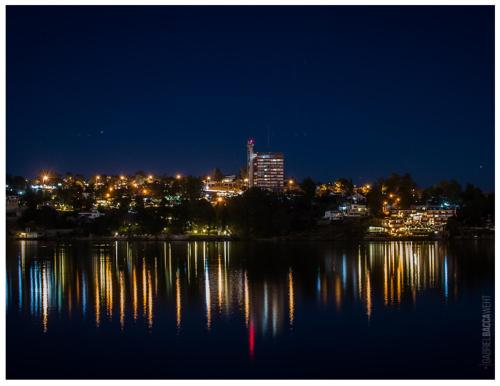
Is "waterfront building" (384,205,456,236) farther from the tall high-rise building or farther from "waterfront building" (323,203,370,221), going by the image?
the tall high-rise building

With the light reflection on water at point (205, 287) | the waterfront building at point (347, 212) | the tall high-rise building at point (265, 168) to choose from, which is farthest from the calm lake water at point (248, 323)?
Result: the tall high-rise building at point (265, 168)

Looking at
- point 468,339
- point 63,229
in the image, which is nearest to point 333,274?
point 468,339

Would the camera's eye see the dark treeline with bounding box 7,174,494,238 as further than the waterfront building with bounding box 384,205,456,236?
No

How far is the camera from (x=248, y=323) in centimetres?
1032

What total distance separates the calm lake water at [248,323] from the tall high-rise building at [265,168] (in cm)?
5455

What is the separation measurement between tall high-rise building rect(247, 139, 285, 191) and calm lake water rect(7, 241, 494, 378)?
54.6m

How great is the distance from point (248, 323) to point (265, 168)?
2499 inches

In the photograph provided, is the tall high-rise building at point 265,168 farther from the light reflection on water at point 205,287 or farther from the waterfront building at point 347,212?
the light reflection on water at point 205,287

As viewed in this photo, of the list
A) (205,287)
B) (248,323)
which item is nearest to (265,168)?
(205,287)

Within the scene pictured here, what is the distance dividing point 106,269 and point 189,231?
2125 cm

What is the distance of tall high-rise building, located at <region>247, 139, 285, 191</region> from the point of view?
2879 inches

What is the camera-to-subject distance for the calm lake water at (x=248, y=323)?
809 centimetres

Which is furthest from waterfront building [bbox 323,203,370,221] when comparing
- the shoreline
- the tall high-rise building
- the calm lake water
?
the calm lake water

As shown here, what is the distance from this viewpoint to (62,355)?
28.0ft
